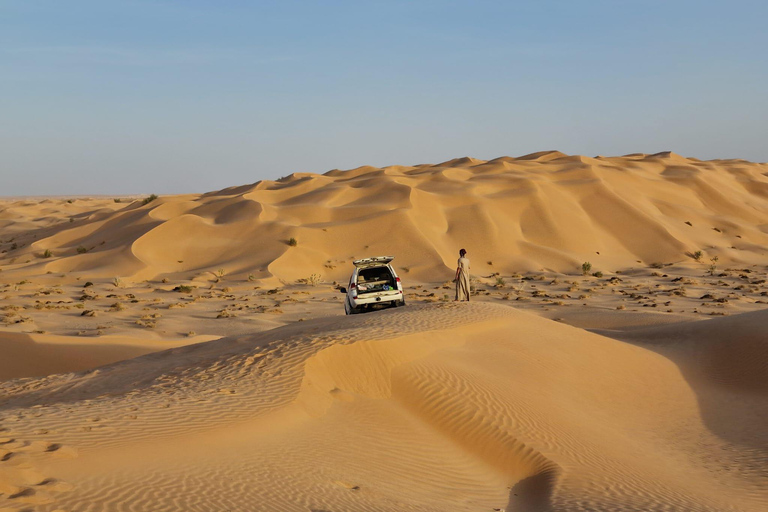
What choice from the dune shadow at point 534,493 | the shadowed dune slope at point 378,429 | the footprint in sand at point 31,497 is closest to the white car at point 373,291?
the shadowed dune slope at point 378,429

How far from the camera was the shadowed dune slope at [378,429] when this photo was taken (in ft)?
20.1

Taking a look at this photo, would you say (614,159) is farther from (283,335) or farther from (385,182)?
(283,335)

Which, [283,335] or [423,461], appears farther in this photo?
[283,335]

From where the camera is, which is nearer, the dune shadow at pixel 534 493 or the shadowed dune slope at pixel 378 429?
the shadowed dune slope at pixel 378 429

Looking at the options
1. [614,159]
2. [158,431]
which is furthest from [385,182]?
[158,431]

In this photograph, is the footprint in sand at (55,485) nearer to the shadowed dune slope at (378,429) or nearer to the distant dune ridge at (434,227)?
the shadowed dune slope at (378,429)

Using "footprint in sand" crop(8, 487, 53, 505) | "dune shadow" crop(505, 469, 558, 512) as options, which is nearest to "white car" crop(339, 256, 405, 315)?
"dune shadow" crop(505, 469, 558, 512)

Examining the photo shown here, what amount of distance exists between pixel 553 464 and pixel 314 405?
3.03 metres

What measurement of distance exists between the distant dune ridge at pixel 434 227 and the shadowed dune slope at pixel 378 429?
17.8 m

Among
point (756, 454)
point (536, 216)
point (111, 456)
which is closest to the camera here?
point (111, 456)

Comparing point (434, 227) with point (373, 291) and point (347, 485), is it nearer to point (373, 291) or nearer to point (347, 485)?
point (373, 291)

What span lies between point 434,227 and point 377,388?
28.2m

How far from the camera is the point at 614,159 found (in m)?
62.9

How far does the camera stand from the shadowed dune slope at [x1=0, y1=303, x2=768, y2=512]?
6.13 m
